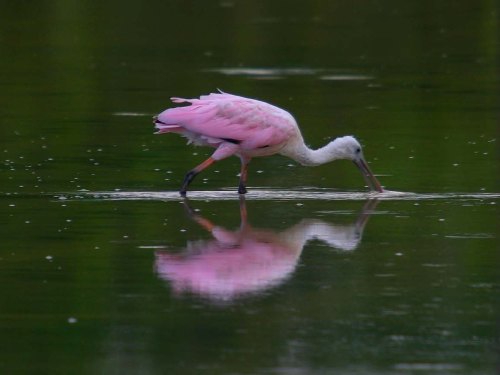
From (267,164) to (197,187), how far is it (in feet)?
6.88

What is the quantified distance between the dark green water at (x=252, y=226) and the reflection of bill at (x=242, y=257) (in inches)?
0.9

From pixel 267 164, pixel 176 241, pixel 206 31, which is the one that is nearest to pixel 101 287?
pixel 176 241

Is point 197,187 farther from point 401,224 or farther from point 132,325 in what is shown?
point 132,325

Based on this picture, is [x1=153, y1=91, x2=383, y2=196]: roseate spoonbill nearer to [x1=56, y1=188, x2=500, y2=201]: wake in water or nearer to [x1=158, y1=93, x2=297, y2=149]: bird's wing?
[x1=158, y1=93, x2=297, y2=149]: bird's wing

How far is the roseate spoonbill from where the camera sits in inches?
588

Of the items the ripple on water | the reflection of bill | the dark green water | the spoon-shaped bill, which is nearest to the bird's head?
the spoon-shaped bill

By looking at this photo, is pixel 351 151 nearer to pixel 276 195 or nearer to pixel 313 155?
pixel 313 155

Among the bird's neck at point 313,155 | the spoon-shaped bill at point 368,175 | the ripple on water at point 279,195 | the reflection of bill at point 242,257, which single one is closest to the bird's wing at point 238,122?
the bird's neck at point 313,155

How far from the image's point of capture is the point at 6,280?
34.3ft

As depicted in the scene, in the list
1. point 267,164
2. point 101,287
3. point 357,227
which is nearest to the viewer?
point 101,287

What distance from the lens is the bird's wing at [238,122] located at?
1492 centimetres

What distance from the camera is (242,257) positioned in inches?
442

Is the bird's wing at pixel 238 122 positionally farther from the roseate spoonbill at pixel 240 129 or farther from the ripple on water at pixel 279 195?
the ripple on water at pixel 279 195

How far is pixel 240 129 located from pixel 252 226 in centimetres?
238
